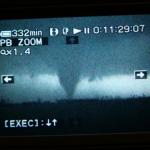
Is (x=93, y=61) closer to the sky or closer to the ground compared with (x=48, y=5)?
closer to the ground

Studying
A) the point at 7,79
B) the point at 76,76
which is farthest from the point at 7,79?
the point at 76,76

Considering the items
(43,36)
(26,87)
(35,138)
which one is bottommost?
(35,138)

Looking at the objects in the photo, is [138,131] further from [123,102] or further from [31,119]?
[31,119]

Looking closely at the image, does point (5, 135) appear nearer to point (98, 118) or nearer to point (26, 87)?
point (26, 87)

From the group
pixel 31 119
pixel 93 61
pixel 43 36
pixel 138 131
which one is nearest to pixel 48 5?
pixel 43 36

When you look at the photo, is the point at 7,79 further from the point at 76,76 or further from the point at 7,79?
the point at 76,76

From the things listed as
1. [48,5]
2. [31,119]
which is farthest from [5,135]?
[48,5]
